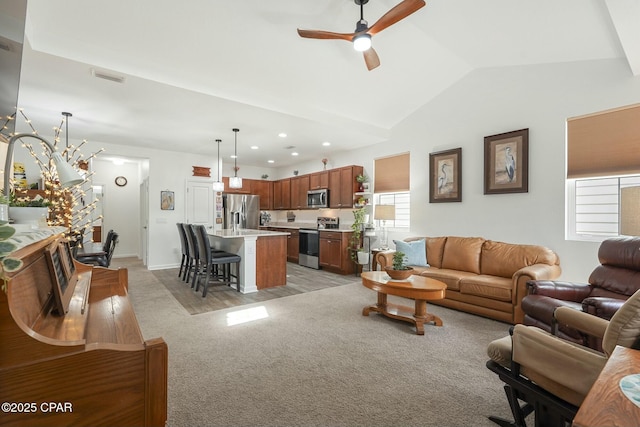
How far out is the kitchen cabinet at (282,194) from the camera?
27.8 feet

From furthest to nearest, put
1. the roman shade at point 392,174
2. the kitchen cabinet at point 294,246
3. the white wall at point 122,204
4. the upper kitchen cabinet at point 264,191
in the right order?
the upper kitchen cabinet at point 264,191
the white wall at point 122,204
the kitchen cabinet at point 294,246
the roman shade at point 392,174

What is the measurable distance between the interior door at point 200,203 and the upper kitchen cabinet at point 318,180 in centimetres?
254

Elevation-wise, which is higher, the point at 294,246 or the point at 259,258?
the point at 259,258

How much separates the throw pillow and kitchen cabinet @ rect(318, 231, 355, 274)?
153 centimetres

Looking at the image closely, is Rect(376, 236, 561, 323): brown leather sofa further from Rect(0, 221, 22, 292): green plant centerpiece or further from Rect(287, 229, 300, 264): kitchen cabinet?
Rect(0, 221, 22, 292): green plant centerpiece

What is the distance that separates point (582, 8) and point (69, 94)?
5.78m

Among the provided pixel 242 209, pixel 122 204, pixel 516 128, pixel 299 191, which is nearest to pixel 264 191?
pixel 242 209

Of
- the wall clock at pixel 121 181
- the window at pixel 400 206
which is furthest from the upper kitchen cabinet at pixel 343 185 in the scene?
the wall clock at pixel 121 181

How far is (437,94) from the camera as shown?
16.4ft

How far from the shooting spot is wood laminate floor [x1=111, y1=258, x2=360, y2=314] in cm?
402

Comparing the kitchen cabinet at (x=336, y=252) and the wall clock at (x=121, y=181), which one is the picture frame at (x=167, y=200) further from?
the kitchen cabinet at (x=336, y=252)

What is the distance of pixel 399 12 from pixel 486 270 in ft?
11.2

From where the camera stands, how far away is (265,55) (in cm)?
347

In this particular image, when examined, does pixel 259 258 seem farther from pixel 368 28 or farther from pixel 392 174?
pixel 368 28
